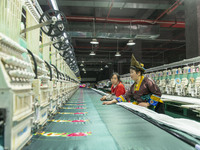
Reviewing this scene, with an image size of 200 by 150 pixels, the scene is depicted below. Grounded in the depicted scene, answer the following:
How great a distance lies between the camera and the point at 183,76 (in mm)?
4242

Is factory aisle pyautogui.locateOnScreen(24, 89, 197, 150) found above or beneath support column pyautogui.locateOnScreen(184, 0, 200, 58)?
beneath

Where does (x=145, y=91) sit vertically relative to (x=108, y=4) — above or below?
below

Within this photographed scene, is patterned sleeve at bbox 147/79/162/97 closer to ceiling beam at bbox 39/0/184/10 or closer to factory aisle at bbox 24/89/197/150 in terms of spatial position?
factory aisle at bbox 24/89/197/150

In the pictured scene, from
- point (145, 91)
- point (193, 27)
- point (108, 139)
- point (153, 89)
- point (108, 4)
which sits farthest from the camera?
point (108, 4)

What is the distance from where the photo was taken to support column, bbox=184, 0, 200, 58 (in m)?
4.79

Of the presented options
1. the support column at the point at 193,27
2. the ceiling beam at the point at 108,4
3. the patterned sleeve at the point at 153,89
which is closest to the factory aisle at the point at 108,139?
the patterned sleeve at the point at 153,89

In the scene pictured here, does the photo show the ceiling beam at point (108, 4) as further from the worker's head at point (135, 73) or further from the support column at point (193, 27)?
the worker's head at point (135, 73)

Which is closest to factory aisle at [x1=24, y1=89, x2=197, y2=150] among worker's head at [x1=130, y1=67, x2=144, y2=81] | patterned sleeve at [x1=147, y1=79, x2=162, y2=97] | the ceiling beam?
patterned sleeve at [x1=147, y1=79, x2=162, y2=97]

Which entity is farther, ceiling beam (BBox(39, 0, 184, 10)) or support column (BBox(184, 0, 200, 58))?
ceiling beam (BBox(39, 0, 184, 10))

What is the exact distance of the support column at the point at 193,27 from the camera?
479 centimetres

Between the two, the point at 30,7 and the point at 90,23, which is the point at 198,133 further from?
the point at 90,23

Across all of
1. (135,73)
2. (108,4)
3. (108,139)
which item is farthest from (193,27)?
(108,139)

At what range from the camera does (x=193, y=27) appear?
4953mm

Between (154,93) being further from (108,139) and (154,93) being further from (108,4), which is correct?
(108,4)
